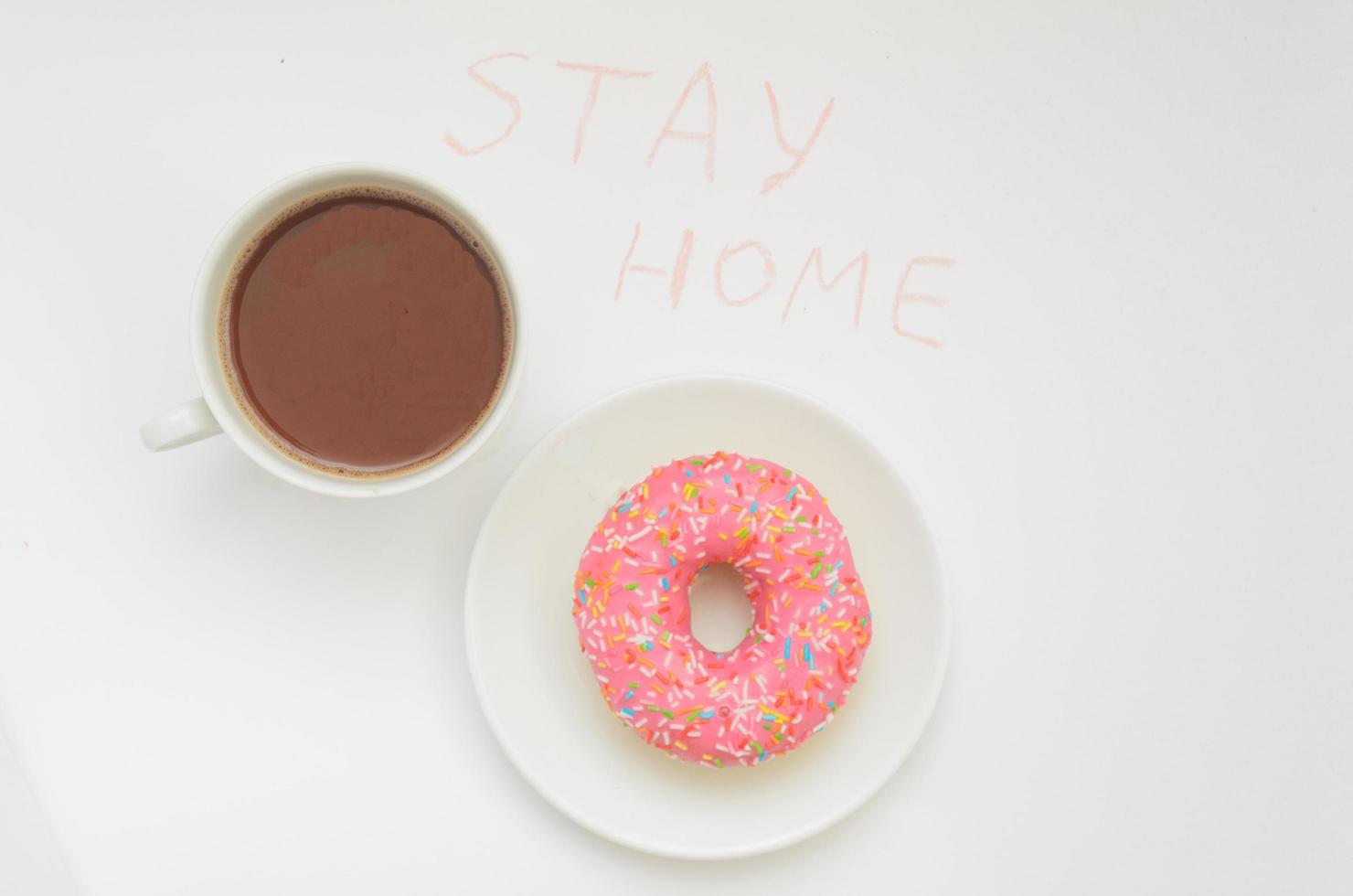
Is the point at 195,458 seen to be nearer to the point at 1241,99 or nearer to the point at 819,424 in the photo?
the point at 819,424

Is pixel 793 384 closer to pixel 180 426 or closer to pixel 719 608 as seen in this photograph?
pixel 719 608

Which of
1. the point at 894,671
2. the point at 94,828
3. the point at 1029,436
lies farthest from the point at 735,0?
the point at 94,828

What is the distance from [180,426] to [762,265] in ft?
1.55

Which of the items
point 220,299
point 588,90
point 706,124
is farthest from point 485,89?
point 220,299

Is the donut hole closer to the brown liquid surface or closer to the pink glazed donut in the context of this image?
the pink glazed donut

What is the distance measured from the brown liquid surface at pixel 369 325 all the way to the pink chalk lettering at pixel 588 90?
20 cm

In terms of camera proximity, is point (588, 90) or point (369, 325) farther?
point (588, 90)

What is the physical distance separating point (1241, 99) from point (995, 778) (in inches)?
24.7

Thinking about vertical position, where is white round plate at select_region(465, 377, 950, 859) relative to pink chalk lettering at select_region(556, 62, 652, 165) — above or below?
below

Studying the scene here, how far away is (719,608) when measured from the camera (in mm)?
891

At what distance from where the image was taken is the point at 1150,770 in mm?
924

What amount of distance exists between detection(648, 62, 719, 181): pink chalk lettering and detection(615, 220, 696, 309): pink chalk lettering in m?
0.06

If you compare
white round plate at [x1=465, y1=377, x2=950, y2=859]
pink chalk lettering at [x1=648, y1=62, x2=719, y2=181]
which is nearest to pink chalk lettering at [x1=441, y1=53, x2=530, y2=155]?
pink chalk lettering at [x1=648, y1=62, x2=719, y2=181]

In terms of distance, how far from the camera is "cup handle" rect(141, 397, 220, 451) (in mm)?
711
